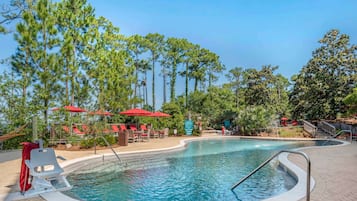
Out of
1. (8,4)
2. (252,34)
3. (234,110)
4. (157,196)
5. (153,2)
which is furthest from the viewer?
(252,34)

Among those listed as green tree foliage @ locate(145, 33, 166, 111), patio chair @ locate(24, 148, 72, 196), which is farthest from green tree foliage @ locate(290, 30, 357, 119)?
patio chair @ locate(24, 148, 72, 196)

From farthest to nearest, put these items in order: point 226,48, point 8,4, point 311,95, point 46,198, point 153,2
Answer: point 226,48
point 311,95
point 153,2
point 8,4
point 46,198

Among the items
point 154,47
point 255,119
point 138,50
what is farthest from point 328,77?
point 138,50

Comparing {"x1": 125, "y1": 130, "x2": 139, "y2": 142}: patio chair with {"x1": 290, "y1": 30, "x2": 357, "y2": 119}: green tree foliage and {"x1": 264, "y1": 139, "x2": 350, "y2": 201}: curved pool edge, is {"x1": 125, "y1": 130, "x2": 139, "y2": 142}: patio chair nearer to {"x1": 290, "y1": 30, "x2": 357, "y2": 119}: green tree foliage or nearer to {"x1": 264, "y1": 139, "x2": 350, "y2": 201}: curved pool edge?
{"x1": 264, "y1": 139, "x2": 350, "y2": 201}: curved pool edge

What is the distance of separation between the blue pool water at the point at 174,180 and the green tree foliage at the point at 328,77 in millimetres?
17497

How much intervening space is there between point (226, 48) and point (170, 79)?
14237 millimetres

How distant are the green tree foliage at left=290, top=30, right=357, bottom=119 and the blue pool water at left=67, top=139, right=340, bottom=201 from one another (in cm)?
1750

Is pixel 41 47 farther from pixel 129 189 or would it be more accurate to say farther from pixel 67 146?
pixel 129 189

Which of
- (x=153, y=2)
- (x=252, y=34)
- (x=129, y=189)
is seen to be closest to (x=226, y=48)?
(x=252, y=34)

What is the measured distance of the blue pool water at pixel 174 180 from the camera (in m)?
5.80

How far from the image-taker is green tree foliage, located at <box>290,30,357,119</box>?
2349cm

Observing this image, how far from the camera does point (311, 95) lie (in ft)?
81.9

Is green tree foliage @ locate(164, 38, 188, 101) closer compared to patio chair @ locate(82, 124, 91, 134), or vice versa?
patio chair @ locate(82, 124, 91, 134)

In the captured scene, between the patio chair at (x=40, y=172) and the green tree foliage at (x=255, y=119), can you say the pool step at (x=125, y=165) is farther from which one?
the green tree foliage at (x=255, y=119)
